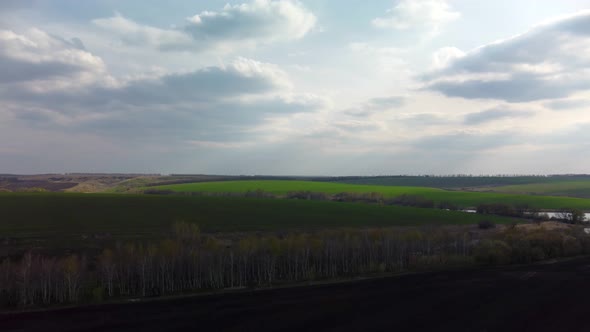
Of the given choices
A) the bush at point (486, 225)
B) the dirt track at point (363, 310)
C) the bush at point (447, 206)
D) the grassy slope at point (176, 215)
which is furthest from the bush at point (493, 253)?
the bush at point (447, 206)

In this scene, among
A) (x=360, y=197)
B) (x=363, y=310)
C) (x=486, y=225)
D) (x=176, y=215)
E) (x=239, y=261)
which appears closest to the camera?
(x=363, y=310)

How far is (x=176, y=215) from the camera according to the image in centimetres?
6962

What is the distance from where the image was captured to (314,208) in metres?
87.1

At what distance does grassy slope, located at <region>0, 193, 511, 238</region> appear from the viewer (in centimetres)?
5647

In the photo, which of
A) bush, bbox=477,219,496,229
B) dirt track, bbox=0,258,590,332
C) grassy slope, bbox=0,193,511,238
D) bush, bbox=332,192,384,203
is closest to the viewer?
dirt track, bbox=0,258,590,332

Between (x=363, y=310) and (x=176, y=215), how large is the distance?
49379 mm

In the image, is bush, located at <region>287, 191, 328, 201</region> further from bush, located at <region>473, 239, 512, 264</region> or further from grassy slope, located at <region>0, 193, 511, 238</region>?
bush, located at <region>473, 239, 512, 264</region>

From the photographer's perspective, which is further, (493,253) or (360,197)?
(360,197)

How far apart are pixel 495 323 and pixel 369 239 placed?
24.1 m

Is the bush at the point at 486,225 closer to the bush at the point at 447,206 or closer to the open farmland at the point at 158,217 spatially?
the open farmland at the point at 158,217

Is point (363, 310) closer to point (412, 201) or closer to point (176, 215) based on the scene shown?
point (176, 215)

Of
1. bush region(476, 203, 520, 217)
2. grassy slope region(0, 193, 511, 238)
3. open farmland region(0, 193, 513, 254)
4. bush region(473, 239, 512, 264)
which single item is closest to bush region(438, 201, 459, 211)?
bush region(476, 203, 520, 217)

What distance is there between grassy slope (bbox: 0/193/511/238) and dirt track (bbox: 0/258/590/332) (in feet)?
94.3

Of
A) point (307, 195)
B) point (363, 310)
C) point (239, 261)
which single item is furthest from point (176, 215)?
point (307, 195)
